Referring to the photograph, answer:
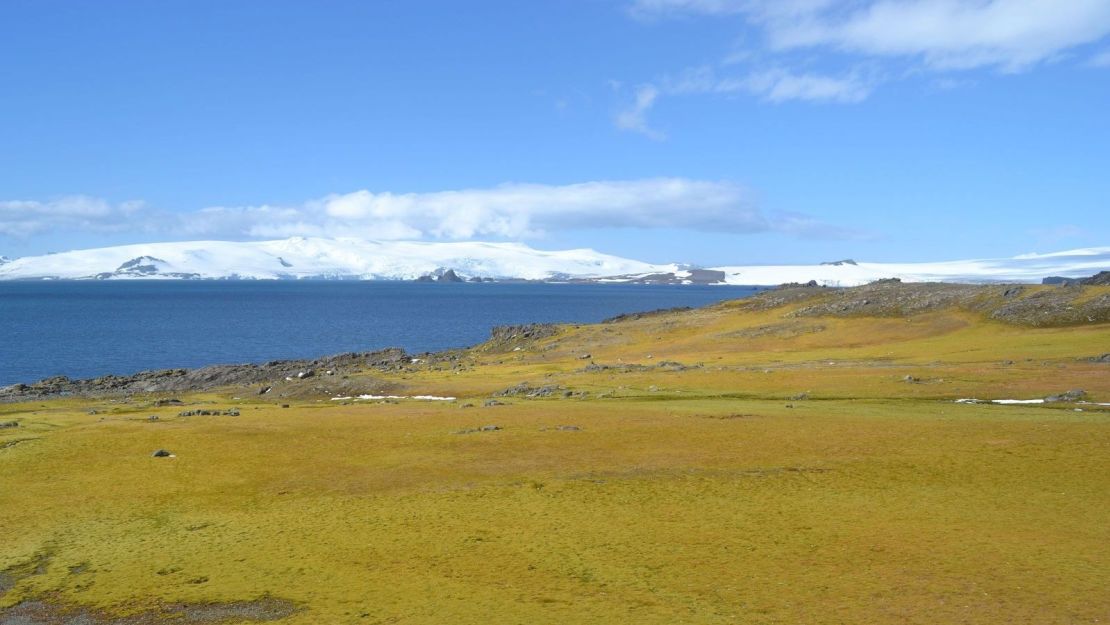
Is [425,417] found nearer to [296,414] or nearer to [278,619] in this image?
[296,414]

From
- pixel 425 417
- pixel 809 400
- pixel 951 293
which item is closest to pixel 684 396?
pixel 809 400

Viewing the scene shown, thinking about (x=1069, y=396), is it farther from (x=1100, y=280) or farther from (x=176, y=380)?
(x=176, y=380)

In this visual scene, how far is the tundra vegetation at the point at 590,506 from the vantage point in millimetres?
22391

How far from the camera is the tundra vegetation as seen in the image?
73.5ft

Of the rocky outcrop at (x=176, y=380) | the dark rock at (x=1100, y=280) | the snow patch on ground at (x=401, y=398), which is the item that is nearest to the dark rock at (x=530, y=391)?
the snow patch on ground at (x=401, y=398)

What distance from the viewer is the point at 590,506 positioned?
A: 3133 cm

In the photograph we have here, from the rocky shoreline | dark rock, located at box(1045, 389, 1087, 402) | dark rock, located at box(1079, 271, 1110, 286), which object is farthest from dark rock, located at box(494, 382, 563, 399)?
dark rock, located at box(1079, 271, 1110, 286)

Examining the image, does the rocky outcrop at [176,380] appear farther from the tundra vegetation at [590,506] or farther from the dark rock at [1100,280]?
the dark rock at [1100,280]

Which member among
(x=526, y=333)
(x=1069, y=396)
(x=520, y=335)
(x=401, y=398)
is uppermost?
(x=526, y=333)

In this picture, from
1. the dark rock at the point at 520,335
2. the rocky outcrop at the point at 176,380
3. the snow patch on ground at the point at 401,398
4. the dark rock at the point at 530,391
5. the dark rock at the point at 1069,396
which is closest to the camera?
the dark rock at the point at 1069,396

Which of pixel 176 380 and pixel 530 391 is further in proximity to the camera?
pixel 176 380

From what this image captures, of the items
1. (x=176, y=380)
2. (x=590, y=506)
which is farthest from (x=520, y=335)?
(x=590, y=506)

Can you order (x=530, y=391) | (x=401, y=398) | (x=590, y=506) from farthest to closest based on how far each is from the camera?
(x=401, y=398)
(x=530, y=391)
(x=590, y=506)

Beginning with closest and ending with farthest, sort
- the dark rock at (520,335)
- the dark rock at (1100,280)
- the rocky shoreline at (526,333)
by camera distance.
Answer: the rocky shoreline at (526,333), the dark rock at (1100,280), the dark rock at (520,335)
